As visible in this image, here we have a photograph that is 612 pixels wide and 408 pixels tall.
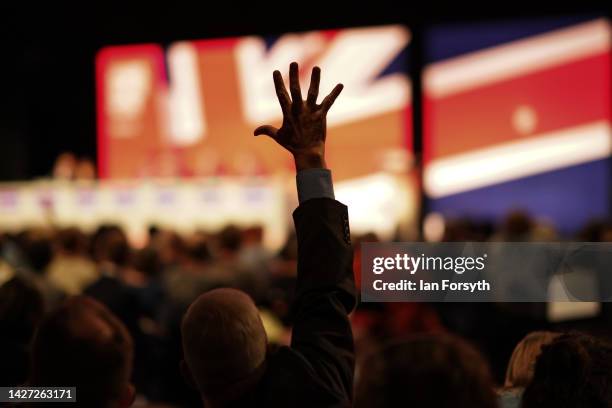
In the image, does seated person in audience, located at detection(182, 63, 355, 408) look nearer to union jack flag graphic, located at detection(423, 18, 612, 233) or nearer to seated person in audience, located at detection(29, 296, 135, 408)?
seated person in audience, located at detection(29, 296, 135, 408)

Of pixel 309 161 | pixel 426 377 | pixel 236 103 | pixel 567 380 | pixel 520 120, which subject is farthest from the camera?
pixel 236 103

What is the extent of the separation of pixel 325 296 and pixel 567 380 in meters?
0.38

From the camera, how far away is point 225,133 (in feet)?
37.8

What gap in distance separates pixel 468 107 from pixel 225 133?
3.12 metres

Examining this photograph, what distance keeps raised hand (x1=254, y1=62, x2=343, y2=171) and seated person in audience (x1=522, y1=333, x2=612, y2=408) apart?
1.56 feet

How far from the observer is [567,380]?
129cm

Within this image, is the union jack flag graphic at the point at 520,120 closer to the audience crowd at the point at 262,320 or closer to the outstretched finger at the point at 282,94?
the audience crowd at the point at 262,320

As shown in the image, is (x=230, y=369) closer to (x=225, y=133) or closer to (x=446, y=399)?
(x=446, y=399)

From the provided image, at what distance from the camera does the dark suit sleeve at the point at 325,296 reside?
1360 millimetres

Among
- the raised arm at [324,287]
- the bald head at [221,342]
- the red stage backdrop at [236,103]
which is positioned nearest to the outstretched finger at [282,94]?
the raised arm at [324,287]

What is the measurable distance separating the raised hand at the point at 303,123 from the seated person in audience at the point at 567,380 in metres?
0.48

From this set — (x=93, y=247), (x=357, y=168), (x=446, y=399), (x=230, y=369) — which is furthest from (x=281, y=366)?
(x=357, y=168)

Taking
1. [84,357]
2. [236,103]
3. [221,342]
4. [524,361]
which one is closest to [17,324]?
[221,342]

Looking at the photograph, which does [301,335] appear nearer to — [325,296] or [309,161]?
[325,296]
